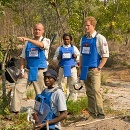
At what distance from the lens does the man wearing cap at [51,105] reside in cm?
386

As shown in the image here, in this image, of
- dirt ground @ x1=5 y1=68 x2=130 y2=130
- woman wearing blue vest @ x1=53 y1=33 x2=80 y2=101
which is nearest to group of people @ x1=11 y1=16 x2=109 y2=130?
dirt ground @ x1=5 y1=68 x2=130 y2=130

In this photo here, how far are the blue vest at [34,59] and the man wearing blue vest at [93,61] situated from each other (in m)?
0.78

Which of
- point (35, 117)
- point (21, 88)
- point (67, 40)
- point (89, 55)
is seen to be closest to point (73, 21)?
point (67, 40)

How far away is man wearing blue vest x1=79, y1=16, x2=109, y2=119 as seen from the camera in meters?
6.25

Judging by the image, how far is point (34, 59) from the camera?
678 centimetres

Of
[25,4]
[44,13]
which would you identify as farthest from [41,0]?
[44,13]

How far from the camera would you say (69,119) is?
6.87 m

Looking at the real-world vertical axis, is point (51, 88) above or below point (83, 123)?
above

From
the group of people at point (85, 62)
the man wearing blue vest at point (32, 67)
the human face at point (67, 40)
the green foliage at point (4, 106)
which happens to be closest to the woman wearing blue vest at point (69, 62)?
the human face at point (67, 40)

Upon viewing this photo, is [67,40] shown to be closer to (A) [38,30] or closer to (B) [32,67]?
(B) [32,67]

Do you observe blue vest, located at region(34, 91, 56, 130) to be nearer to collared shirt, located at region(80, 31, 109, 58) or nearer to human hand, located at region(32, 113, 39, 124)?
human hand, located at region(32, 113, 39, 124)

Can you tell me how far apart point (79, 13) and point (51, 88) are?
12.0 m

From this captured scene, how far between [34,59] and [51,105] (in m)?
2.91

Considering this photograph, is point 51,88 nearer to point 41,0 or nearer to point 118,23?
point 118,23
